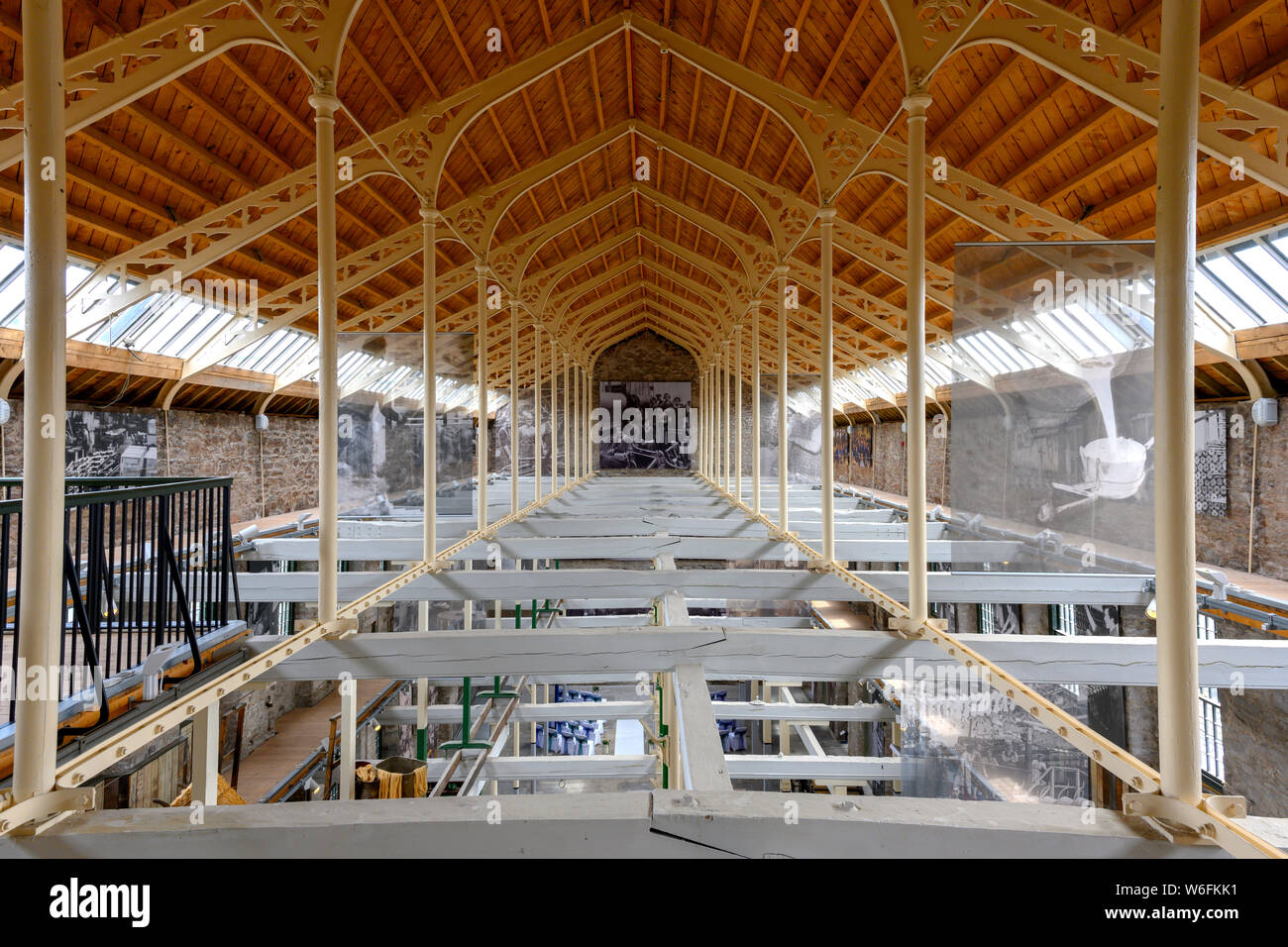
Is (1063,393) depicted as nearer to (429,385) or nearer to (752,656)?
(752,656)

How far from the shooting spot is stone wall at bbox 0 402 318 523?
13922mm

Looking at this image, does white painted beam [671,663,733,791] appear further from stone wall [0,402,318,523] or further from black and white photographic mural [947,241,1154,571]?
stone wall [0,402,318,523]

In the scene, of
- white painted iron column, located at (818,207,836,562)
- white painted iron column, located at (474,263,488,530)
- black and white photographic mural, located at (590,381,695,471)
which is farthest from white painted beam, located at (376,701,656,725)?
black and white photographic mural, located at (590,381,695,471)

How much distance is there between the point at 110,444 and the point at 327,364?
11.4m

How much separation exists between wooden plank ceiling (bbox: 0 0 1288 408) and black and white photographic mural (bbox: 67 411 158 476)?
3.49 feet

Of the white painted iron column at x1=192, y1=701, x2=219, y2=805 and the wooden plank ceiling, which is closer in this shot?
the white painted iron column at x1=192, y1=701, x2=219, y2=805

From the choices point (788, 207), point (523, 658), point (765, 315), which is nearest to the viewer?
point (523, 658)

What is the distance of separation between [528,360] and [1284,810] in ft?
62.7

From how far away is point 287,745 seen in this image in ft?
46.4

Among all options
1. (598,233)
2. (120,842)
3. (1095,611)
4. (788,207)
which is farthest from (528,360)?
(120,842)

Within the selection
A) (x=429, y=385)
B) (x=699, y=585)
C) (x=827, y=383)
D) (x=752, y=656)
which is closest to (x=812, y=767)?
(x=699, y=585)

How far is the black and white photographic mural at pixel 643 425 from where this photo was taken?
24.4 metres

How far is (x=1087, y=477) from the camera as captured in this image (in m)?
3.43
